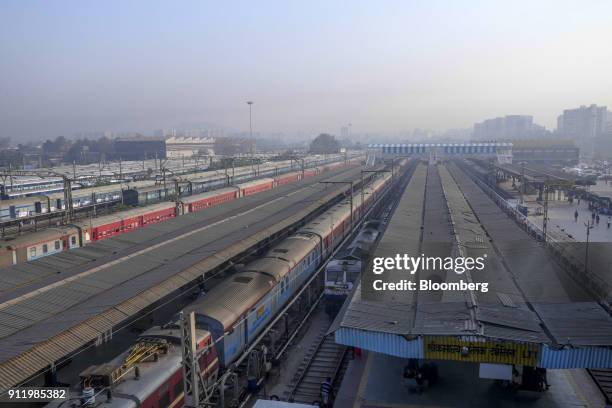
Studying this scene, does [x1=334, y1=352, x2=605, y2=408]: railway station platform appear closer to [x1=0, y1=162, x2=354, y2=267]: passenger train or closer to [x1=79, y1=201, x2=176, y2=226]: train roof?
[x1=0, y1=162, x2=354, y2=267]: passenger train

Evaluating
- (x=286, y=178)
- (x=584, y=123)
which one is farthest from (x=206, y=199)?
(x=584, y=123)

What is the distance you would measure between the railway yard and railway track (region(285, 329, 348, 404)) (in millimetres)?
47

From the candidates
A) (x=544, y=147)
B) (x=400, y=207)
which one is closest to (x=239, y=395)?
(x=400, y=207)

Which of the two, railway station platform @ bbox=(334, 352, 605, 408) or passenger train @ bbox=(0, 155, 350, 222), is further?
passenger train @ bbox=(0, 155, 350, 222)

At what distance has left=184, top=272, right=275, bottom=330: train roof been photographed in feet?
36.0

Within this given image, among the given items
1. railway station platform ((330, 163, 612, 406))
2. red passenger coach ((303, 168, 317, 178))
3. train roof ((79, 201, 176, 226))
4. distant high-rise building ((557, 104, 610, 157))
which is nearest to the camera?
railway station platform ((330, 163, 612, 406))

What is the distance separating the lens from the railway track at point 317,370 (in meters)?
11.5

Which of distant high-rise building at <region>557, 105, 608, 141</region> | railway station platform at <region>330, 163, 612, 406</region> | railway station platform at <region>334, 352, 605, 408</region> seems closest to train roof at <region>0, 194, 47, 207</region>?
railway station platform at <region>330, 163, 612, 406</region>

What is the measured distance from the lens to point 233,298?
1194cm

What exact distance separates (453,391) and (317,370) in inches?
138

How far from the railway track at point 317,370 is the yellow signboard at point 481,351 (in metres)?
2.46

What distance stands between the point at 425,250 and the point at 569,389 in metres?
6.56

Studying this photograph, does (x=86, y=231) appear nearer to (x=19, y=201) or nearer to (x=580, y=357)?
(x=19, y=201)

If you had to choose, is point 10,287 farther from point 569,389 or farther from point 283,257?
point 569,389
